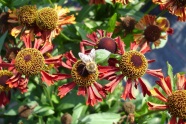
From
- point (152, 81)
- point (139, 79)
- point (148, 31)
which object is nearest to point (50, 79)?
point (139, 79)

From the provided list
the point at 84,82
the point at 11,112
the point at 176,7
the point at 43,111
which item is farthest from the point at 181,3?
the point at 11,112

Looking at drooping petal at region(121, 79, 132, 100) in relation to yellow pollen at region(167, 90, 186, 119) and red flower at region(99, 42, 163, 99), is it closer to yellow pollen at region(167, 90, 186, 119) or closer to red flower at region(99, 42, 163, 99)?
red flower at region(99, 42, 163, 99)

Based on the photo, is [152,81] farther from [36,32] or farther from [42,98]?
[36,32]

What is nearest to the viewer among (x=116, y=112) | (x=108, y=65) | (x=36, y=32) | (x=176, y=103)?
(x=176, y=103)

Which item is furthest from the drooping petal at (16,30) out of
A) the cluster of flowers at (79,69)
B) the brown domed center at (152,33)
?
the brown domed center at (152,33)

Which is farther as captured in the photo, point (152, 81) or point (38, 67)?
point (152, 81)
